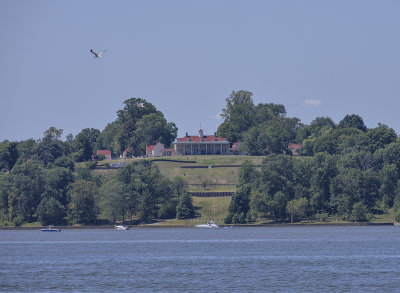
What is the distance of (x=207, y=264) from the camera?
8262cm

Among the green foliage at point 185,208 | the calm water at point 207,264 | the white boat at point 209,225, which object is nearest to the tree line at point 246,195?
the green foliage at point 185,208

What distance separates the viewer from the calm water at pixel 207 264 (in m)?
65.6

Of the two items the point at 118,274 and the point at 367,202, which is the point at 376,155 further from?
the point at 118,274

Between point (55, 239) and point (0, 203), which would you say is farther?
point (0, 203)

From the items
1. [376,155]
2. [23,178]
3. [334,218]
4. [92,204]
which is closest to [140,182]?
[92,204]

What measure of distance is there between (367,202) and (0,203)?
8010cm

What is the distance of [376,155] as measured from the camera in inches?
7470

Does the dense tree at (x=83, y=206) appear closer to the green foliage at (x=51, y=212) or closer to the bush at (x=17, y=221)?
the green foliage at (x=51, y=212)

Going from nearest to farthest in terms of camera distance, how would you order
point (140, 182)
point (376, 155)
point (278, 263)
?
point (278, 263) < point (140, 182) < point (376, 155)

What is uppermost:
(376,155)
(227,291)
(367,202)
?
(376,155)

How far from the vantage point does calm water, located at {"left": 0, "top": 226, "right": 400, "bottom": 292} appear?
65.6m

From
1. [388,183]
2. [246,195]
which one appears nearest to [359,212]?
[388,183]

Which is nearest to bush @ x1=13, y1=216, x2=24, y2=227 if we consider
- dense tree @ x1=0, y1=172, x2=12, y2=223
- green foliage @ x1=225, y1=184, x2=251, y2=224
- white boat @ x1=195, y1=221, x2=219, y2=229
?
dense tree @ x1=0, y1=172, x2=12, y2=223

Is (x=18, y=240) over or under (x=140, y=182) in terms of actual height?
under
